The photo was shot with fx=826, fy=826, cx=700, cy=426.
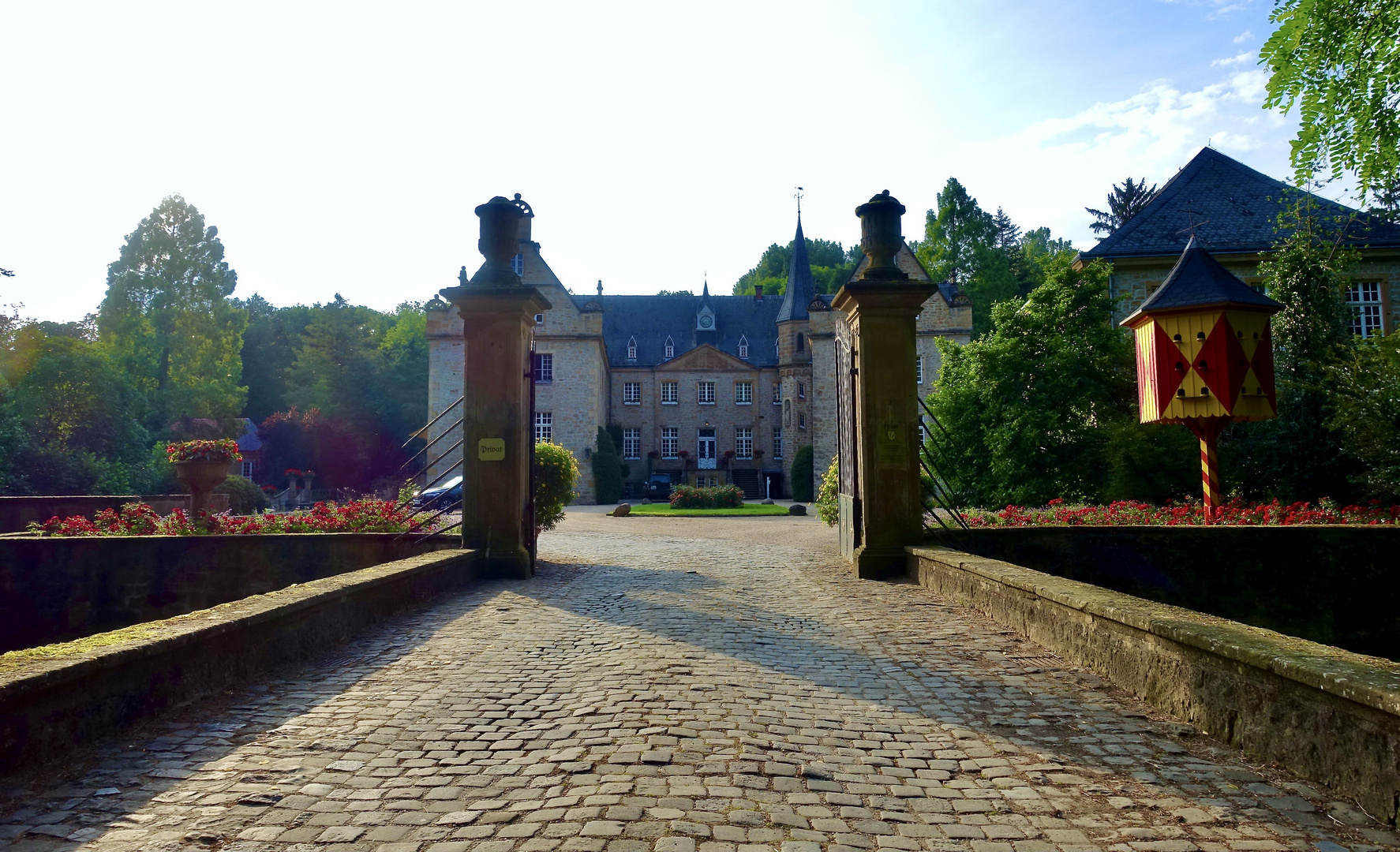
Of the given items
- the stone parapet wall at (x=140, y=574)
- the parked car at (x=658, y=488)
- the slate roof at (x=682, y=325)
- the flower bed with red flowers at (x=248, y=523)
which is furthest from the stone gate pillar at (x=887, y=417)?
the slate roof at (x=682, y=325)

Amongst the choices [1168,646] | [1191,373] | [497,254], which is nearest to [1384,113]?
[1191,373]

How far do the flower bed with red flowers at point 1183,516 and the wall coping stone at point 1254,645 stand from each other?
179 inches

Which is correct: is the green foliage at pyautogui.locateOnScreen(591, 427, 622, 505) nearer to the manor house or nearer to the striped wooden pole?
the manor house

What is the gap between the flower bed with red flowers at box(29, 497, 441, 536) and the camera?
9.62 meters

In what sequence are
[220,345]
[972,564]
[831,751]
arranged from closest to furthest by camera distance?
[831,751], [972,564], [220,345]

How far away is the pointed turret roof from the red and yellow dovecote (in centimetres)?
3086

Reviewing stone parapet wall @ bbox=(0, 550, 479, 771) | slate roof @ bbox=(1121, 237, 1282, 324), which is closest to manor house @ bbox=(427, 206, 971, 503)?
slate roof @ bbox=(1121, 237, 1282, 324)

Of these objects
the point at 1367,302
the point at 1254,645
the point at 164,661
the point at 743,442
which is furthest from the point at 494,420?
the point at 743,442

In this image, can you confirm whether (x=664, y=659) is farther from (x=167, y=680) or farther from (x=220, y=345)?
(x=220, y=345)

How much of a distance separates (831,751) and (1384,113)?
10.5m

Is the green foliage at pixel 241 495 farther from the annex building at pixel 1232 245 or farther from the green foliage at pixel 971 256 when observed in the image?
the green foliage at pixel 971 256

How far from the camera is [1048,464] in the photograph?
15.7 meters

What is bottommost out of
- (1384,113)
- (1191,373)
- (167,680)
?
(167,680)

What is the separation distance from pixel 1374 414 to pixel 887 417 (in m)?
8.51
